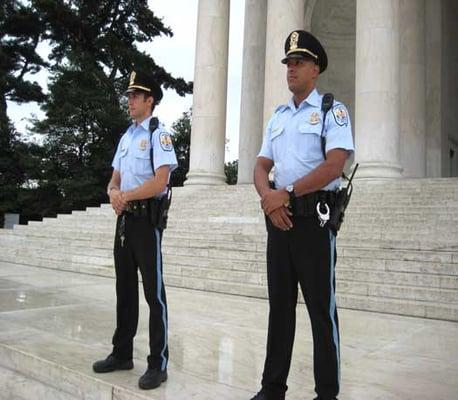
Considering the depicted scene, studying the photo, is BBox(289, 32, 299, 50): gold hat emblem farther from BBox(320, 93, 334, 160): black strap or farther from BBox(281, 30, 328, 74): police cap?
BBox(320, 93, 334, 160): black strap

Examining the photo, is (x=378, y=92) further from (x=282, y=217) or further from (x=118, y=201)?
(x=282, y=217)

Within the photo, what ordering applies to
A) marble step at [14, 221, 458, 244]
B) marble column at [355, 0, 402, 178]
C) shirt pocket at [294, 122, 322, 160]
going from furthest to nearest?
1. marble column at [355, 0, 402, 178]
2. marble step at [14, 221, 458, 244]
3. shirt pocket at [294, 122, 322, 160]

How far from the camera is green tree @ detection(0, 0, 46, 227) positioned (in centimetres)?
3186

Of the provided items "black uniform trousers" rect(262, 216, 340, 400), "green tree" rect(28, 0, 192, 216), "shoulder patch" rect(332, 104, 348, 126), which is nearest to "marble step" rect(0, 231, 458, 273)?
"black uniform trousers" rect(262, 216, 340, 400)

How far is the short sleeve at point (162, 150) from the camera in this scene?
3941mm

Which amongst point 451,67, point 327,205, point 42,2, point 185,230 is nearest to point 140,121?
point 327,205

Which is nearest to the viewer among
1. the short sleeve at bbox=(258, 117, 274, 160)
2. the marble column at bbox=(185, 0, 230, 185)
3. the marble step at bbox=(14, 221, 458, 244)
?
the short sleeve at bbox=(258, 117, 274, 160)

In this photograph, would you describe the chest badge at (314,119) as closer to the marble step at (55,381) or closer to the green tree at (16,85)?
the marble step at (55,381)

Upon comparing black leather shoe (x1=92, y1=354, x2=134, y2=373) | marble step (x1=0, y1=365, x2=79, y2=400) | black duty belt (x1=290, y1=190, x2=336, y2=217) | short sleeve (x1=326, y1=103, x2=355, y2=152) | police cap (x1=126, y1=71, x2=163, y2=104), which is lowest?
marble step (x1=0, y1=365, x2=79, y2=400)

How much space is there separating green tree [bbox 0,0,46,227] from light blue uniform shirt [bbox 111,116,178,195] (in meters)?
28.8

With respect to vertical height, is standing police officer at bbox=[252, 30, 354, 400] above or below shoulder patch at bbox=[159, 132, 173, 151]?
below

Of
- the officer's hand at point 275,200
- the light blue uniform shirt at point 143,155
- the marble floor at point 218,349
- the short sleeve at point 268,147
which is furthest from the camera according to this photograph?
the light blue uniform shirt at point 143,155

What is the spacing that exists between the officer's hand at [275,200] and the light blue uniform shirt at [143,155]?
1.12 meters

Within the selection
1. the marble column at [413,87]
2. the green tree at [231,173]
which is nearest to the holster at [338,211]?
the marble column at [413,87]
